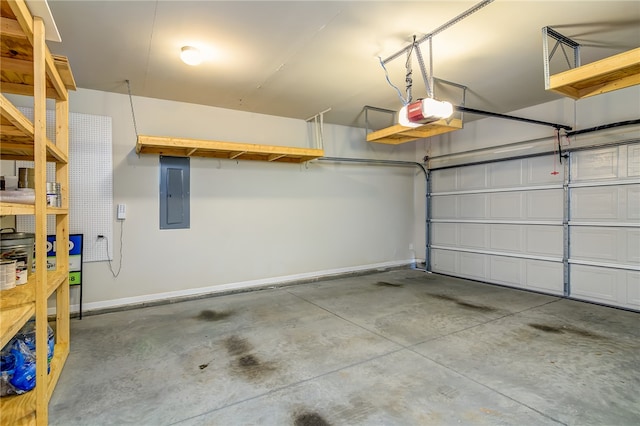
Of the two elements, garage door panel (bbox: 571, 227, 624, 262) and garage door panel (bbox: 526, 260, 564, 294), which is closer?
garage door panel (bbox: 571, 227, 624, 262)

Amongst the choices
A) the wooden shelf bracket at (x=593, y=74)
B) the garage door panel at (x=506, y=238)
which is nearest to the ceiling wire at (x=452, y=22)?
the wooden shelf bracket at (x=593, y=74)

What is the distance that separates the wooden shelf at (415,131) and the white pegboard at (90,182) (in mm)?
3628

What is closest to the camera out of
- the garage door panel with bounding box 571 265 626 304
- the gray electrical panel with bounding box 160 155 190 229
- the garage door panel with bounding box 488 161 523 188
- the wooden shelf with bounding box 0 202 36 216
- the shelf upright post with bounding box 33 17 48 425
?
the wooden shelf with bounding box 0 202 36 216

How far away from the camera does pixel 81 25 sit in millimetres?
2789

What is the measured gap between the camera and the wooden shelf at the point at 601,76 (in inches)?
93.2

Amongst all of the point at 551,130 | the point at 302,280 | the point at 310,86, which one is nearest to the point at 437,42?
the point at 310,86

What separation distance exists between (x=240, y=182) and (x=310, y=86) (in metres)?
1.89

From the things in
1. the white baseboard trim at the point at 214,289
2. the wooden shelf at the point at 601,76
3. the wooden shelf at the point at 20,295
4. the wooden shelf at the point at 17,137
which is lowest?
the white baseboard trim at the point at 214,289

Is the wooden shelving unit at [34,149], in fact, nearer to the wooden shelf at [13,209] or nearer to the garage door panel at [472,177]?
the wooden shelf at [13,209]

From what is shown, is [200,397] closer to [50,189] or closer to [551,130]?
[50,189]

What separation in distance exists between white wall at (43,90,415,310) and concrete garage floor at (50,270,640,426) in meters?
0.63

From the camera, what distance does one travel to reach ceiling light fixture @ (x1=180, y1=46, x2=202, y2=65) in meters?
3.15

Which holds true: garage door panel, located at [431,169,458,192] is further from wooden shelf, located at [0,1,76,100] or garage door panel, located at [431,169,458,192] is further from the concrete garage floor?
wooden shelf, located at [0,1,76,100]

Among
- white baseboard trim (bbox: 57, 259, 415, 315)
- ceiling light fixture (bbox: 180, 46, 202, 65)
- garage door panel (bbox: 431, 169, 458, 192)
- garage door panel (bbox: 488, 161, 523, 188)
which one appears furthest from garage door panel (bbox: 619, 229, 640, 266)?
ceiling light fixture (bbox: 180, 46, 202, 65)
